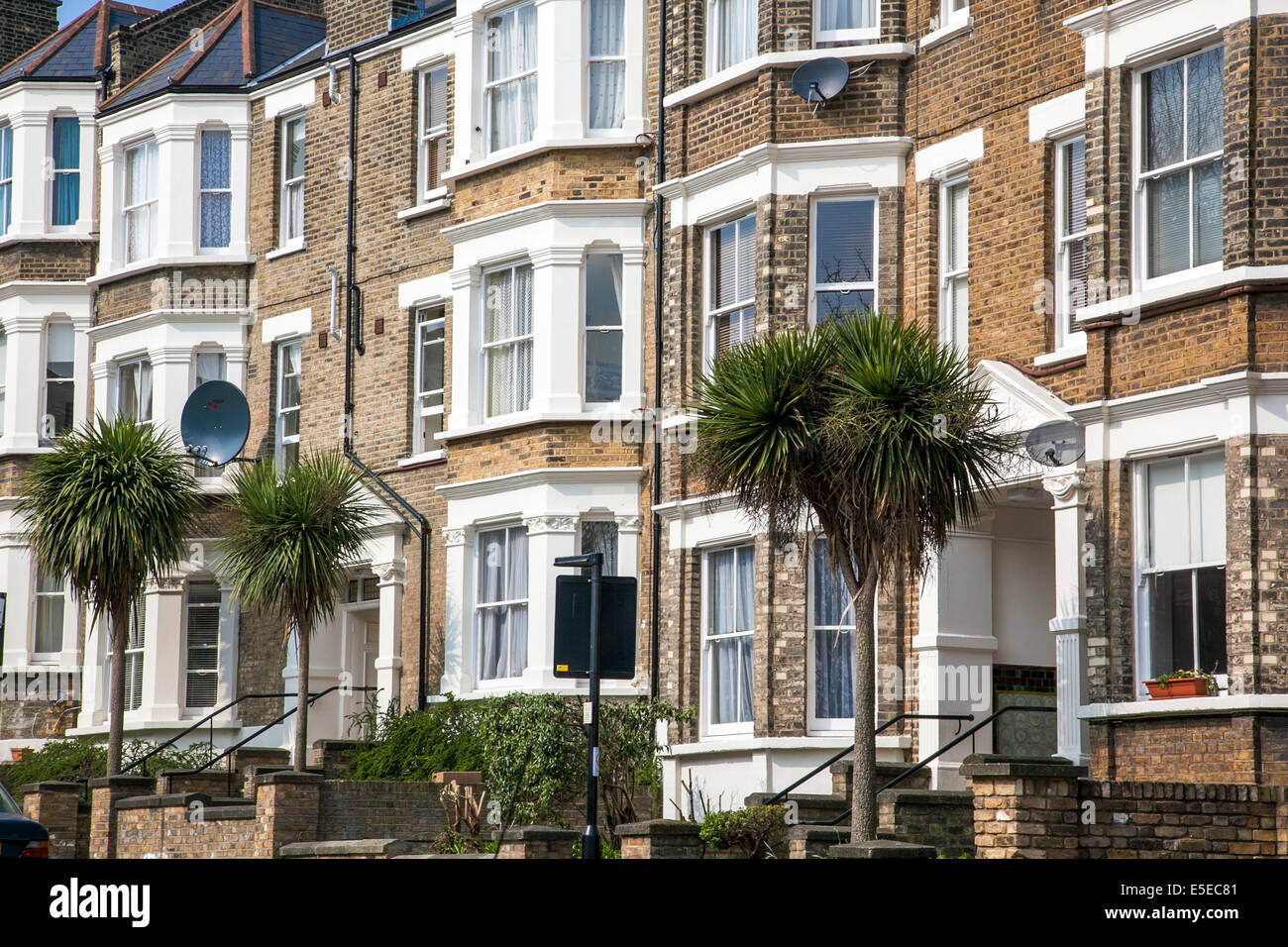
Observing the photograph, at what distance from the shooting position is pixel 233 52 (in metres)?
29.8

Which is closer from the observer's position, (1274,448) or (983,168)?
(1274,448)

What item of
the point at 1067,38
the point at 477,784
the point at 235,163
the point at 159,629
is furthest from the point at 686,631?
the point at 235,163

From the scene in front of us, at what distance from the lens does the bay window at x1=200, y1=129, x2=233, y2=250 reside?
1129 inches

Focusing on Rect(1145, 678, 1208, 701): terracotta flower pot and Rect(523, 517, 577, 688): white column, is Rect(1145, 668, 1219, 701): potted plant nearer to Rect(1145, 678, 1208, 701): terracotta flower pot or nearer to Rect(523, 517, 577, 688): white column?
Rect(1145, 678, 1208, 701): terracotta flower pot

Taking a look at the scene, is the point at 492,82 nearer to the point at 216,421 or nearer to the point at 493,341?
the point at 493,341

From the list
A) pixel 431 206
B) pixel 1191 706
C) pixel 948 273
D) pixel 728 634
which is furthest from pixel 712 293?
pixel 1191 706

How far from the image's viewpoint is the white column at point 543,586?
2231 centimetres

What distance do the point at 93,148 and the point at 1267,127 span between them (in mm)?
20809

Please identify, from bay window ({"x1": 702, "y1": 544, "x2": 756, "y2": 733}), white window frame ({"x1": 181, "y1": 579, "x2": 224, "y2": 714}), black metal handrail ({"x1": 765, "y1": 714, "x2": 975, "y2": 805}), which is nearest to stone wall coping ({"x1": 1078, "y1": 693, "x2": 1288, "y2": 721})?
black metal handrail ({"x1": 765, "y1": 714, "x2": 975, "y2": 805})

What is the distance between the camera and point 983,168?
1852cm

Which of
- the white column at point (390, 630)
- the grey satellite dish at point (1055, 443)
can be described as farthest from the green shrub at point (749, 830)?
the white column at point (390, 630)

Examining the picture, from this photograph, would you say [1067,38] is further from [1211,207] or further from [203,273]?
[203,273]

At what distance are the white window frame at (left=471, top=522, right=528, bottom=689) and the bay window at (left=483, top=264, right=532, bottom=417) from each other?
4.72 feet

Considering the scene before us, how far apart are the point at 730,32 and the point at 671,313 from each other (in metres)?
3.20
